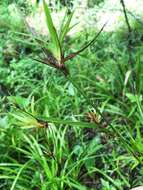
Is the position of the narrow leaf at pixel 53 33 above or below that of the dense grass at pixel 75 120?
above

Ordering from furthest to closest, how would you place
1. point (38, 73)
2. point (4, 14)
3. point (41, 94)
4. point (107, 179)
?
point (4, 14) → point (38, 73) → point (41, 94) → point (107, 179)

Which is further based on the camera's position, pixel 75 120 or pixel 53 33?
pixel 75 120

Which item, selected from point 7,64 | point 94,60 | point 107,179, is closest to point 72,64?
point 94,60

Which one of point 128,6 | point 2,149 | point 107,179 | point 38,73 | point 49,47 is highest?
point 49,47

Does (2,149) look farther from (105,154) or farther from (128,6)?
(128,6)

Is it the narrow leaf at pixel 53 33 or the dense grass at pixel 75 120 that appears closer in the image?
the narrow leaf at pixel 53 33

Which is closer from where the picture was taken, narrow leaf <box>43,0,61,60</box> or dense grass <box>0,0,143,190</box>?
narrow leaf <box>43,0,61,60</box>

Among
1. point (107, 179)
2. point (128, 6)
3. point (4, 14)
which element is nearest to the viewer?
point (107, 179)

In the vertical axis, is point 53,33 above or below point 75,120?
above
